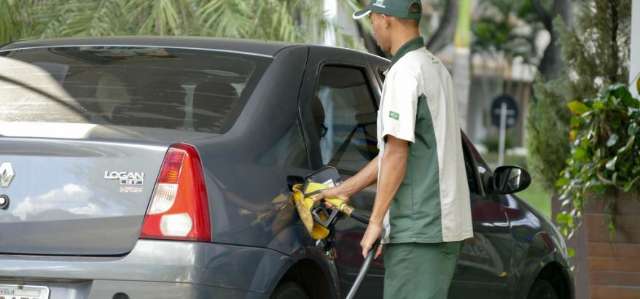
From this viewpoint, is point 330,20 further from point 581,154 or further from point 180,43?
point 180,43

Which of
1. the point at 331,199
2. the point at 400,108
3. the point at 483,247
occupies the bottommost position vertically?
the point at 483,247

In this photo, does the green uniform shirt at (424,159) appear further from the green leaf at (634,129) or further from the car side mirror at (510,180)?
the green leaf at (634,129)

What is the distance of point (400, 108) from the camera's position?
4.93m

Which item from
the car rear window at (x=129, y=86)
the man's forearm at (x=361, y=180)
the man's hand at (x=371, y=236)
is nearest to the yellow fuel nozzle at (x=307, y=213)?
the man's forearm at (x=361, y=180)

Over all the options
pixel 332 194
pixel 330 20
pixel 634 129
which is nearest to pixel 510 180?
pixel 634 129

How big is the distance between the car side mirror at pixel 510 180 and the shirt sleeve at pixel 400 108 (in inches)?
71.1

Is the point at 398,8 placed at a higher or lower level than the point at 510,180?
higher

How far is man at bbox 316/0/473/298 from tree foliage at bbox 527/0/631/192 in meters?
5.62

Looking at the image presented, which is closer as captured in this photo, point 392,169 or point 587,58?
point 392,169

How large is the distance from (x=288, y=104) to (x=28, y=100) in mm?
999

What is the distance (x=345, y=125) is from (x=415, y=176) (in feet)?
4.11

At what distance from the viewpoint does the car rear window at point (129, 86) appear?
17.3 ft

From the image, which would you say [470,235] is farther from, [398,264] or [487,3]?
[487,3]

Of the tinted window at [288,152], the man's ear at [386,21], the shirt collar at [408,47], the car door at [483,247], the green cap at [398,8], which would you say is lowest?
the car door at [483,247]
